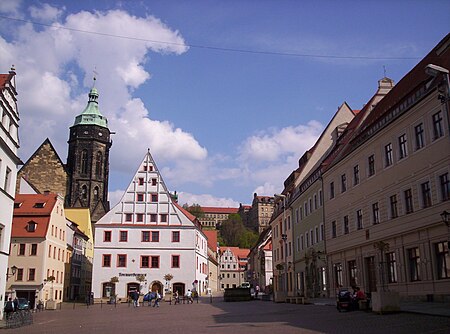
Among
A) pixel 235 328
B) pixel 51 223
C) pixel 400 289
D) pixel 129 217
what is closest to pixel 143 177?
pixel 129 217

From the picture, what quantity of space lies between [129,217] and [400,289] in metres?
43.7

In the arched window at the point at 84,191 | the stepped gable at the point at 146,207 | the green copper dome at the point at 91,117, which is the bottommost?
the stepped gable at the point at 146,207

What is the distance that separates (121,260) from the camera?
63.6m

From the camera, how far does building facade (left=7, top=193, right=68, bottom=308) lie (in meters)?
52.8

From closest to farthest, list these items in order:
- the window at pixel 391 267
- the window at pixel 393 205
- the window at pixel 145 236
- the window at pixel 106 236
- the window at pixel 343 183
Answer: the window at pixel 391 267 → the window at pixel 393 205 → the window at pixel 343 183 → the window at pixel 106 236 → the window at pixel 145 236

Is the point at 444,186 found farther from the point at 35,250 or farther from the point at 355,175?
the point at 35,250

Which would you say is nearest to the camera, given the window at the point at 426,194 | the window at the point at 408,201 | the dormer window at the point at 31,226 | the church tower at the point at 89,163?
the window at the point at 426,194

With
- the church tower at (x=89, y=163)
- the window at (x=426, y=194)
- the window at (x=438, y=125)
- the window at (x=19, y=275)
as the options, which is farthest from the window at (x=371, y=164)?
the church tower at (x=89, y=163)

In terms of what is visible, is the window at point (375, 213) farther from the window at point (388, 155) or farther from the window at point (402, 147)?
the window at point (402, 147)

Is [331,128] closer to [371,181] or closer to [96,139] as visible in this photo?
[371,181]

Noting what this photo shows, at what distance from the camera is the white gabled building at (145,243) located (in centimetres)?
6303

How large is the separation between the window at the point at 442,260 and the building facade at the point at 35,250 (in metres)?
39.8

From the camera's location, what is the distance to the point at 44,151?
104m

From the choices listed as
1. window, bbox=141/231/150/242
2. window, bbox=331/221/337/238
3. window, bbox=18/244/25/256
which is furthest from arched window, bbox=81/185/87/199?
window, bbox=331/221/337/238
